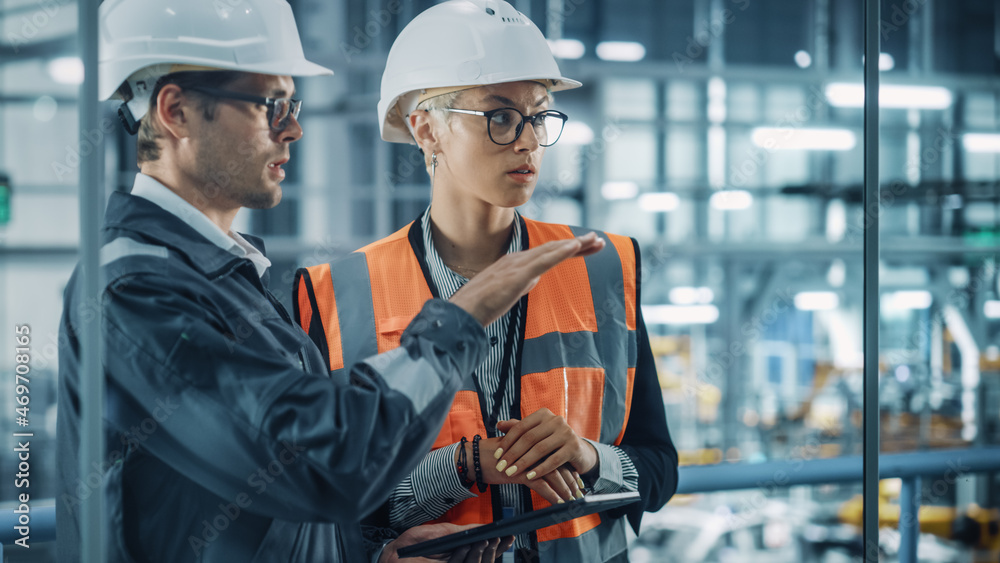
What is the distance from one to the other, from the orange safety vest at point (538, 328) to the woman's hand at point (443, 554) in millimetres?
56

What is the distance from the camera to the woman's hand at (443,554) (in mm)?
1312

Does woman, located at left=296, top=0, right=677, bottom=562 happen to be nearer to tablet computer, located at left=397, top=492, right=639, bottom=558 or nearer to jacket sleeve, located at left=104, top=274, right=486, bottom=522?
tablet computer, located at left=397, top=492, right=639, bottom=558

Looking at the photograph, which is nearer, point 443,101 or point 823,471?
point 443,101

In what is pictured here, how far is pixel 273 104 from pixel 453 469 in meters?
0.71

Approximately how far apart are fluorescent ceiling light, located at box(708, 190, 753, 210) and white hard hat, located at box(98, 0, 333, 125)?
37.0 ft

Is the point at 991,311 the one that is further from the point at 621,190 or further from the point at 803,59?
the point at 621,190

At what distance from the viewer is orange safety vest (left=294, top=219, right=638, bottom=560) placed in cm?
137

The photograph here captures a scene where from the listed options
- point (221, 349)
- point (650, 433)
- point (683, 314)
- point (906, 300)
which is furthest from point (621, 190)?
point (221, 349)

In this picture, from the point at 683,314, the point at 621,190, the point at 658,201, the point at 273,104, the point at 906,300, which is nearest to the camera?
the point at 273,104

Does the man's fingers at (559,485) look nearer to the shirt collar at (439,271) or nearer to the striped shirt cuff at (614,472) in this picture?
the striped shirt cuff at (614,472)

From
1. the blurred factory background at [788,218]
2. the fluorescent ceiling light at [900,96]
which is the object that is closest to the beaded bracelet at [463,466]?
the blurred factory background at [788,218]

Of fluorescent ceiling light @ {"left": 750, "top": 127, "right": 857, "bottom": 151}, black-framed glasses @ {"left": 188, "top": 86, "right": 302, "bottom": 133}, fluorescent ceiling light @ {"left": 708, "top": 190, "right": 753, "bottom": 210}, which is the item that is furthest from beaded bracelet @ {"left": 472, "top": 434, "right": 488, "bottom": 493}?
fluorescent ceiling light @ {"left": 750, "top": 127, "right": 857, "bottom": 151}

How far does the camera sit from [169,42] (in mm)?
1144

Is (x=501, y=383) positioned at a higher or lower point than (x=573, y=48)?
lower
